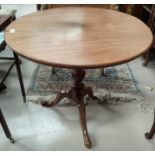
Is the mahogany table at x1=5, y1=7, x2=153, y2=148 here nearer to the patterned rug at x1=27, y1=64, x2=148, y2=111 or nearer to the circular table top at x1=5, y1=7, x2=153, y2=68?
the circular table top at x1=5, y1=7, x2=153, y2=68

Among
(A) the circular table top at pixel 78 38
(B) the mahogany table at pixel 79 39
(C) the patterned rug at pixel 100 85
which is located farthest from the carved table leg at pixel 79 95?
(A) the circular table top at pixel 78 38

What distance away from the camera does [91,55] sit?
3.14 ft

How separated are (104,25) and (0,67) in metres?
1.29

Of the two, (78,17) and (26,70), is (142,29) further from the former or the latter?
(26,70)

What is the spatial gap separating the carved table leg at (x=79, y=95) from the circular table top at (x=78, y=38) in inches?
12.2

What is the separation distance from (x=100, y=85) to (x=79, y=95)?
0.44 meters

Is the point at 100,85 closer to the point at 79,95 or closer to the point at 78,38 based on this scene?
the point at 79,95

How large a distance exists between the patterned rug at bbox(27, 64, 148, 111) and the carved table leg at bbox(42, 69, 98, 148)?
10cm

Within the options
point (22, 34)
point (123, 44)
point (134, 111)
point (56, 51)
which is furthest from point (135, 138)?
point (22, 34)

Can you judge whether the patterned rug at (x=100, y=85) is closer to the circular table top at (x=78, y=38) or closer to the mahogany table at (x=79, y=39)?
the mahogany table at (x=79, y=39)

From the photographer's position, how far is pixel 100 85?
1896mm

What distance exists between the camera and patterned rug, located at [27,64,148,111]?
173cm

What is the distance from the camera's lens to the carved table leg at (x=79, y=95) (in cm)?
138

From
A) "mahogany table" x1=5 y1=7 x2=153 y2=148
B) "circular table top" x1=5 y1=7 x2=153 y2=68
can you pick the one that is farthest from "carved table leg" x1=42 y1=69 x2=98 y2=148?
"circular table top" x1=5 y1=7 x2=153 y2=68
